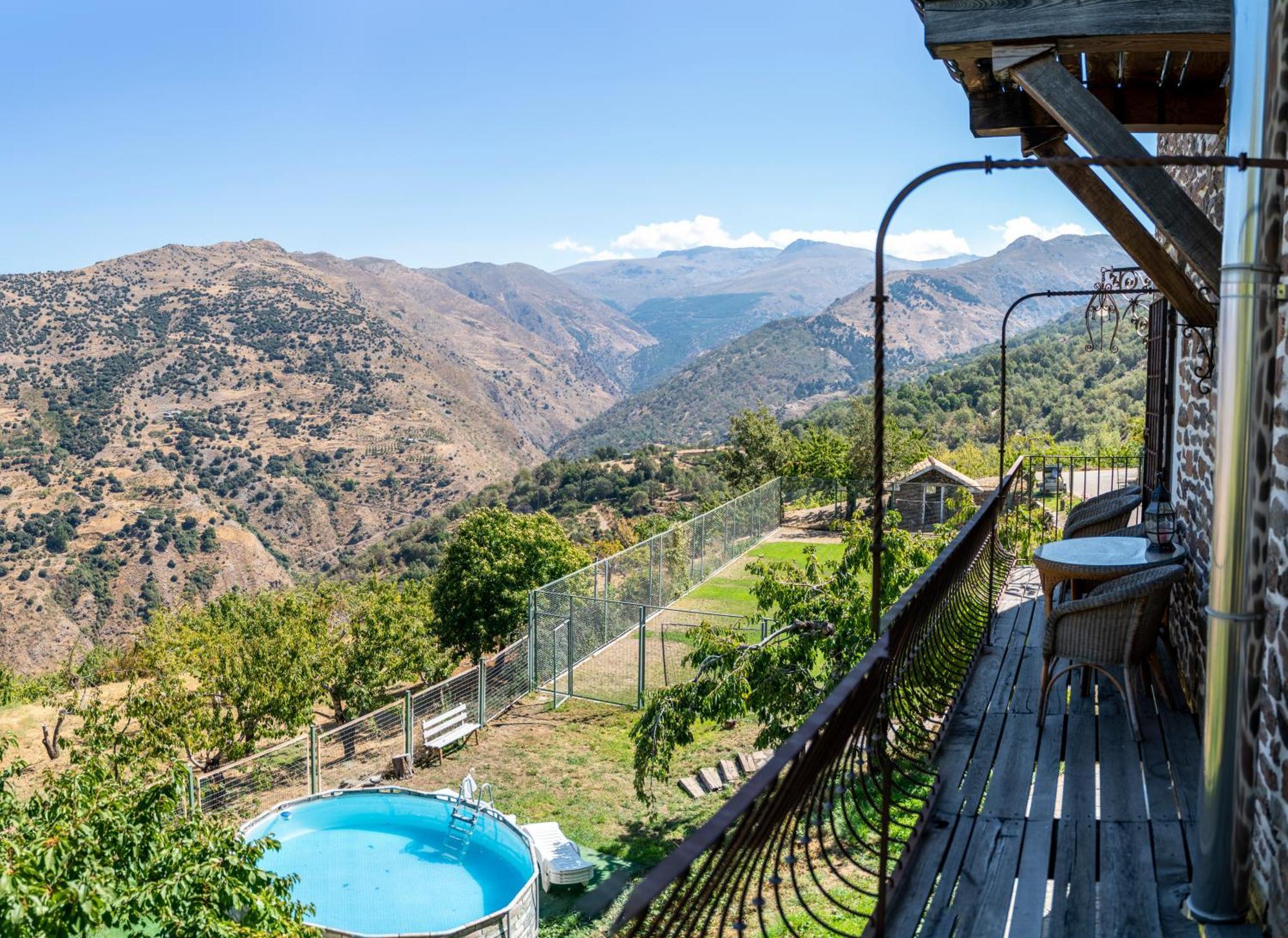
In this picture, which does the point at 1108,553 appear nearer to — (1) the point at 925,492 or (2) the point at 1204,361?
(2) the point at 1204,361

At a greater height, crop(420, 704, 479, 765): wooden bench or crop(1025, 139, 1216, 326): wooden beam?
crop(1025, 139, 1216, 326): wooden beam

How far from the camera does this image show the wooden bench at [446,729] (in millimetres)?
15156

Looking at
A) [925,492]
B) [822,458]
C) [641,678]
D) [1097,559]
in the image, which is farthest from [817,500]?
[1097,559]

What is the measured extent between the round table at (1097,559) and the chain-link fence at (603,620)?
11.6 meters

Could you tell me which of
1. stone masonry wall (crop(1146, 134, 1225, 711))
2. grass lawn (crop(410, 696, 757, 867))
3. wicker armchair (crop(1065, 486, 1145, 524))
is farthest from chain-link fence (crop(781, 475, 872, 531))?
stone masonry wall (crop(1146, 134, 1225, 711))

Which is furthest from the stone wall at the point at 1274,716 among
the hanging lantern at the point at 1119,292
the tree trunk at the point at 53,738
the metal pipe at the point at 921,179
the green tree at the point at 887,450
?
the green tree at the point at 887,450

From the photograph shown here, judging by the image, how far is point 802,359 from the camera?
10869cm

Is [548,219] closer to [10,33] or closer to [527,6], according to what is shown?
[10,33]

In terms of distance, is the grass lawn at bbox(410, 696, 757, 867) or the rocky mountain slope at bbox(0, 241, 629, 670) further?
the rocky mountain slope at bbox(0, 241, 629, 670)

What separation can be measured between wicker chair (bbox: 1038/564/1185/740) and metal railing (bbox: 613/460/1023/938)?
0.48m

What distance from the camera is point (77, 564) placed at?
46656mm

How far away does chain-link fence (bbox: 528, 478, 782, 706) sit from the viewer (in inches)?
694

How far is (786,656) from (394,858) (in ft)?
25.9

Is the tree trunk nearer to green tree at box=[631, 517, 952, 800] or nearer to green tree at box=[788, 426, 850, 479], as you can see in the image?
green tree at box=[631, 517, 952, 800]
